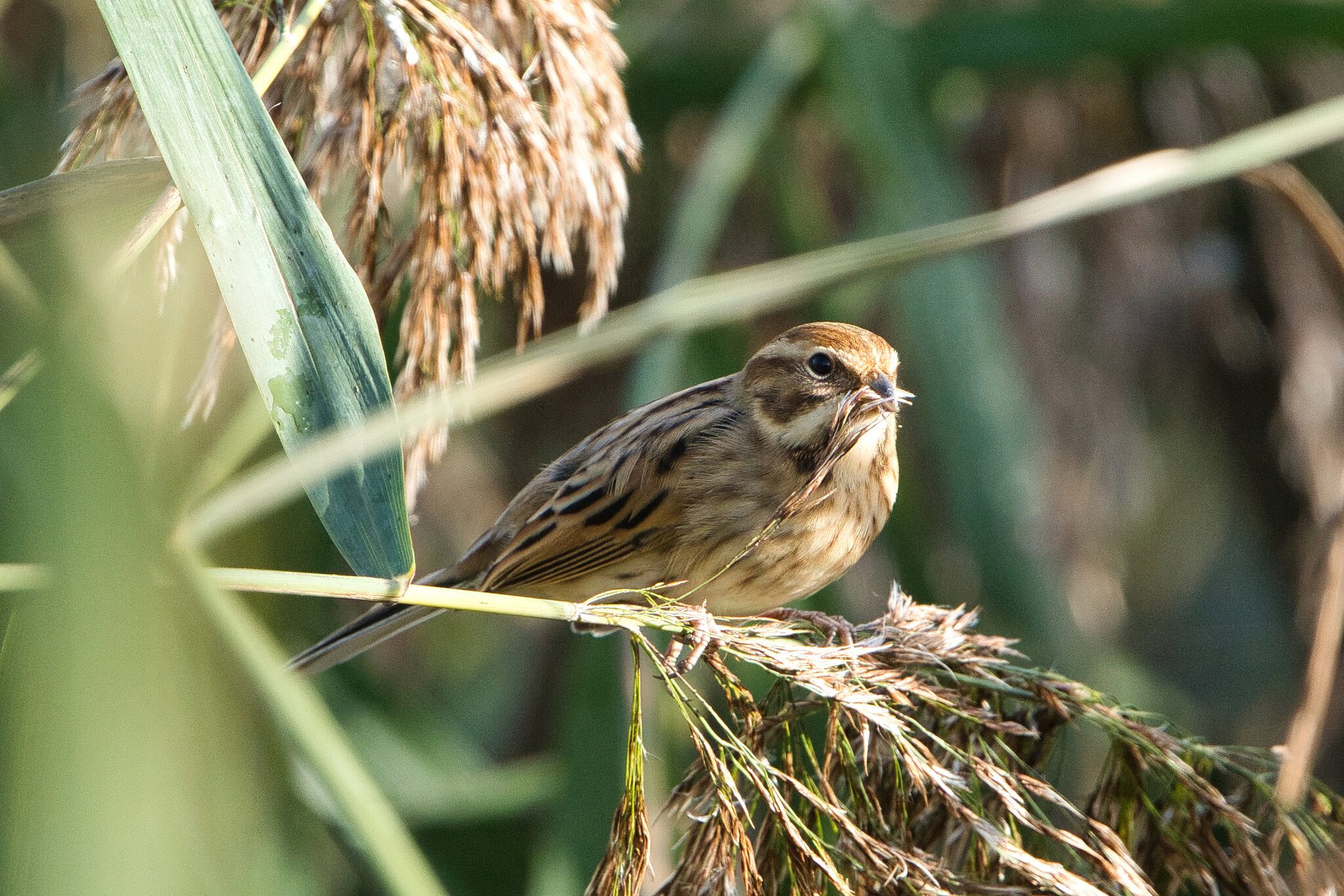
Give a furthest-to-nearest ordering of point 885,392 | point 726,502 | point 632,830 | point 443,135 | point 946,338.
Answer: point 946,338, point 726,502, point 885,392, point 443,135, point 632,830

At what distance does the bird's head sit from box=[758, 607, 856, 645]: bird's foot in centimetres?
34

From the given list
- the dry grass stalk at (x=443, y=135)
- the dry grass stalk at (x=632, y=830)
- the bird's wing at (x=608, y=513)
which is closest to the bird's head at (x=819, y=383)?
the bird's wing at (x=608, y=513)

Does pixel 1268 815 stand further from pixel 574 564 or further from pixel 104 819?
pixel 104 819

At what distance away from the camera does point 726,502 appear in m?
2.82

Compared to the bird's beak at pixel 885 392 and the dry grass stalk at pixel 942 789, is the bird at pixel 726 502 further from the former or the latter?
the dry grass stalk at pixel 942 789

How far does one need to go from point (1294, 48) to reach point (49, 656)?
4.33m

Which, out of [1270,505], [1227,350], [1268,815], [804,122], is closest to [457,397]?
[1268,815]

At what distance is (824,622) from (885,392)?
439 mm

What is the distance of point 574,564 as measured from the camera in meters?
2.84

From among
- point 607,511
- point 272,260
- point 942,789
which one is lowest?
point 942,789

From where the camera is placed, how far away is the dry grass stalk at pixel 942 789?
1.74 metres

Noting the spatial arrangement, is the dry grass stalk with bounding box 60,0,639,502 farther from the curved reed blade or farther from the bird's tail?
the bird's tail

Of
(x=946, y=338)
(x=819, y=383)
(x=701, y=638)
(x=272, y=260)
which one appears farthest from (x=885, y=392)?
(x=946, y=338)

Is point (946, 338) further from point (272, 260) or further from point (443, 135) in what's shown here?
point (272, 260)
